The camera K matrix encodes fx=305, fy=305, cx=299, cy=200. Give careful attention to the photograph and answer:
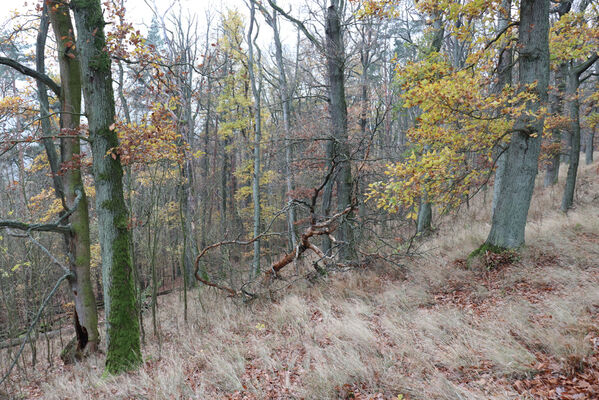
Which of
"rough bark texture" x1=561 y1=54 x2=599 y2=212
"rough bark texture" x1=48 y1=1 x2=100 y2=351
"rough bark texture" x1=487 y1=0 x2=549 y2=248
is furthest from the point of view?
"rough bark texture" x1=561 y1=54 x2=599 y2=212

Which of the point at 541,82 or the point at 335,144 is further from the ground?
→ the point at 541,82

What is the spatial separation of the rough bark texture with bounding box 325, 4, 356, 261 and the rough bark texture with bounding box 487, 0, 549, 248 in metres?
3.16

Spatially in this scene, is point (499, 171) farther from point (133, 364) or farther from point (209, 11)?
point (209, 11)

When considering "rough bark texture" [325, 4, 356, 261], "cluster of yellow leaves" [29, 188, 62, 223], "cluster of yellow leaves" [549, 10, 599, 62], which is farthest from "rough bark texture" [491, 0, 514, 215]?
"cluster of yellow leaves" [29, 188, 62, 223]

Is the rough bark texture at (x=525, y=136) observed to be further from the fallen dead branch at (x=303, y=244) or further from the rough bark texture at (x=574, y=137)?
the rough bark texture at (x=574, y=137)

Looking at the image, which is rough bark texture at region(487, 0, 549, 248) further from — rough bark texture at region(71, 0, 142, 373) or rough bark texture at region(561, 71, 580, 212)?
rough bark texture at region(71, 0, 142, 373)

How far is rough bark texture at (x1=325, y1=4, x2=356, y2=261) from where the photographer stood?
7316mm

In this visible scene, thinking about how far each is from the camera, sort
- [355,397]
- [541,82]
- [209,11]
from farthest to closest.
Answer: [209,11]
[541,82]
[355,397]

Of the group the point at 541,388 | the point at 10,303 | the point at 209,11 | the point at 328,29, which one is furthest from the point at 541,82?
the point at 209,11

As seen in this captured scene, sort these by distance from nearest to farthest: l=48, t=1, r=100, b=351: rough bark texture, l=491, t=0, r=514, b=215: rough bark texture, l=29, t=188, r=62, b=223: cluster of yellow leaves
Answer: l=48, t=1, r=100, b=351: rough bark texture
l=491, t=0, r=514, b=215: rough bark texture
l=29, t=188, r=62, b=223: cluster of yellow leaves

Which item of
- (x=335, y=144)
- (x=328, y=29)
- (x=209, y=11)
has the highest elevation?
(x=209, y=11)

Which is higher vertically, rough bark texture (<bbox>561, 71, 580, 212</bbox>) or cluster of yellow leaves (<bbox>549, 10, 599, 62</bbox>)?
cluster of yellow leaves (<bbox>549, 10, 599, 62</bbox>)

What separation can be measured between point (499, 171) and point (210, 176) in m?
17.3

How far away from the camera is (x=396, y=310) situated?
5109 millimetres
